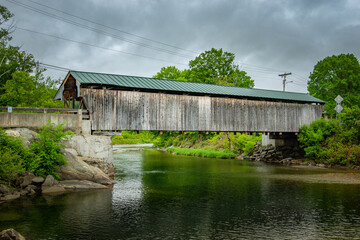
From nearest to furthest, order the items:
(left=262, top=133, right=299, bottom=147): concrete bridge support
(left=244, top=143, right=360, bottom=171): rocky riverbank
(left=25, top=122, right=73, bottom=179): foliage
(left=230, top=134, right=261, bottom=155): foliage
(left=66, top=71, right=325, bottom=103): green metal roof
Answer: (left=25, top=122, right=73, bottom=179): foliage → (left=66, top=71, right=325, bottom=103): green metal roof → (left=244, top=143, right=360, bottom=171): rocky riverbank → (left=262, top=133, right=299, bottom=147): concrete bridge support → (left=230, top=134, right=261, bottom=155): foliage

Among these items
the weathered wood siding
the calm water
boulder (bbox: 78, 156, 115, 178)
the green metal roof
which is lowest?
the calm water

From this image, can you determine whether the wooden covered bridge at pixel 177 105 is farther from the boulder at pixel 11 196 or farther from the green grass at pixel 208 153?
the green grass at pixel 208 153

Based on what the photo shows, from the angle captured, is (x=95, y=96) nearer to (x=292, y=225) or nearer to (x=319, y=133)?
(x=292, y=225)

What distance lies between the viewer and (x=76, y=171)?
16.1 metres

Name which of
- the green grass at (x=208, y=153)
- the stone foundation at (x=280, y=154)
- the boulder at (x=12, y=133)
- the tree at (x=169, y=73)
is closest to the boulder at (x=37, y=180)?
the boulder at (x=12, y=133)

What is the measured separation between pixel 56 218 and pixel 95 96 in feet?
33.6

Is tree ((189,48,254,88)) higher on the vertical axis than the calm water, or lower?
higher

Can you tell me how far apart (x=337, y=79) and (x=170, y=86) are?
85.2ft

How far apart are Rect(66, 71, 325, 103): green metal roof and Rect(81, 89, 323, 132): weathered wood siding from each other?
1.74 feet

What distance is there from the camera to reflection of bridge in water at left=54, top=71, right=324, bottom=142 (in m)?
19.7

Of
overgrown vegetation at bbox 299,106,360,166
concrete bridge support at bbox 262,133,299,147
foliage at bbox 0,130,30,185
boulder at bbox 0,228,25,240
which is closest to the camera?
boulder at bbox 0,228,25,240

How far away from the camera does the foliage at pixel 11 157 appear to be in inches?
551

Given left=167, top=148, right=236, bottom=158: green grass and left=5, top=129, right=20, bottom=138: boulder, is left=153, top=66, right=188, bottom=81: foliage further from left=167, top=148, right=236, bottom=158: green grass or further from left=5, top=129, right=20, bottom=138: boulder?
left=5, top=129, right=20, bottom=138: boulder

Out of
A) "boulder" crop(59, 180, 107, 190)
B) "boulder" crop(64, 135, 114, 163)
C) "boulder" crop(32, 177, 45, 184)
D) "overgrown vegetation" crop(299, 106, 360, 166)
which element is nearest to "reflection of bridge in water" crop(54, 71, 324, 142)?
"boulder" crop(64, 135, 114, 163)
